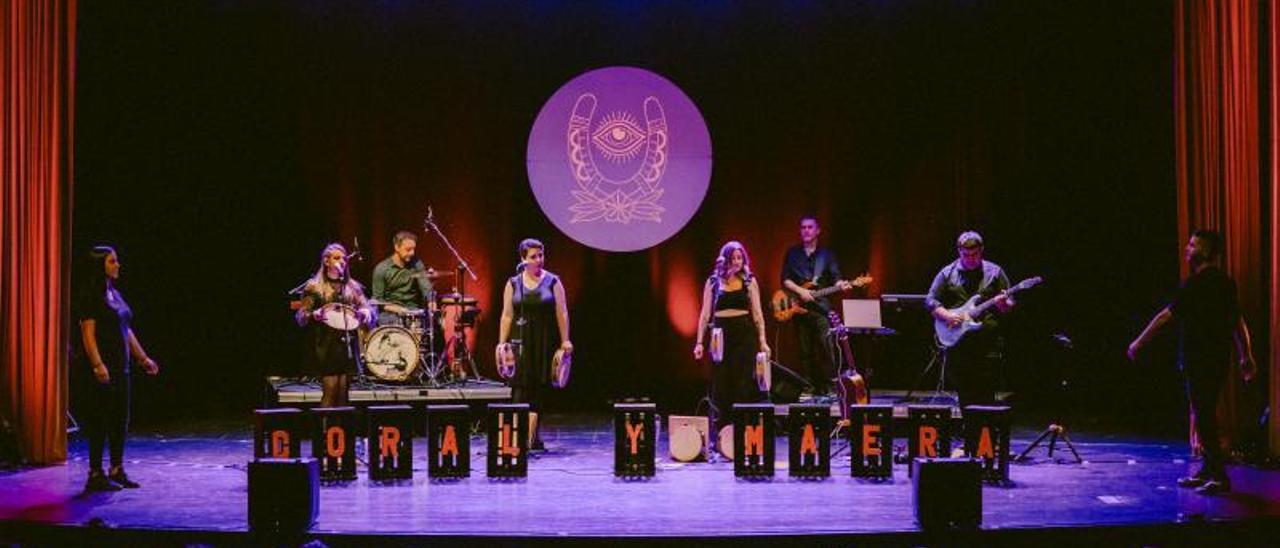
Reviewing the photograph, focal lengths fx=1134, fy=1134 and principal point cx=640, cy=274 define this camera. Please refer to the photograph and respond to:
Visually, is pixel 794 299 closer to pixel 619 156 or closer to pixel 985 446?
pixel 619 156

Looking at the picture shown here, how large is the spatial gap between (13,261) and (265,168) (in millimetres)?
3320

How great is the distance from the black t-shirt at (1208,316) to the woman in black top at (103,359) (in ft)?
22.9

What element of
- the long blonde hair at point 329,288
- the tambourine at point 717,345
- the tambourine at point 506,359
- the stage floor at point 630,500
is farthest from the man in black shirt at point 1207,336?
the long blonde hair at point 329,288

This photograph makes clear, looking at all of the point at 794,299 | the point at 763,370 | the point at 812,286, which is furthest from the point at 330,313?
the point at 812,286

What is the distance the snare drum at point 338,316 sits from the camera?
336 inches

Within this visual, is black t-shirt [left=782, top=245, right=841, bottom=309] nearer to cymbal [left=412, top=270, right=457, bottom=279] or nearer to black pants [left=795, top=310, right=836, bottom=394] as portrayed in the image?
black pants [left=795, top=310, right=836, bottom=394]

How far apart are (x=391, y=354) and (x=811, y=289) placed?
165 inches

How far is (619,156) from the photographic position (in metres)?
12.2

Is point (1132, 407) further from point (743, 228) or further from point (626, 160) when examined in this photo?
point (626, 160)

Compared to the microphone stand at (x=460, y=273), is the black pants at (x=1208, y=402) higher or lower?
lower

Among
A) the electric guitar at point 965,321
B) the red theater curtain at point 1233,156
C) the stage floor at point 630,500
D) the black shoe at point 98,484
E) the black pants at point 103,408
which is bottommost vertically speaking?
the stage floor at point 630,500

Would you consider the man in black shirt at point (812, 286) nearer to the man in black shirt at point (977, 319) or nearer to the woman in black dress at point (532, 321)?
the man in black shirt at point (977, 319)

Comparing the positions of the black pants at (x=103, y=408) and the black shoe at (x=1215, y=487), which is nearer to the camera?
the black shoe at (x=1215, y=487)

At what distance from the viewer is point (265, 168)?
11.9 metres
